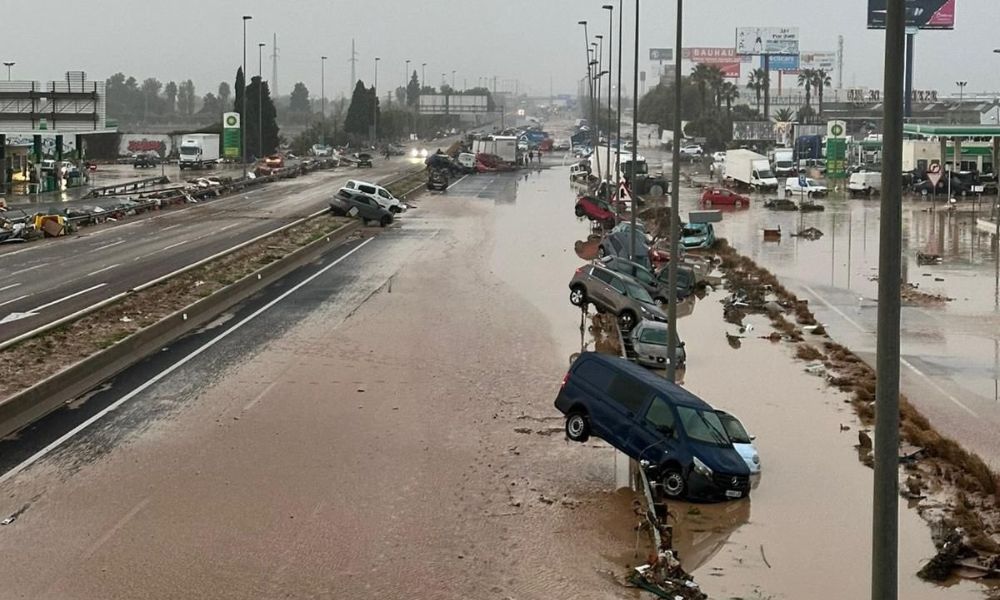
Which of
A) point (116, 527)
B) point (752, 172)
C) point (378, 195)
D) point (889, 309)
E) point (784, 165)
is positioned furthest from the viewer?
point (784, 165)

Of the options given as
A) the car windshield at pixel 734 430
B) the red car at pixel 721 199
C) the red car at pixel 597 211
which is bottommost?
the car windshield at pixel 734 430

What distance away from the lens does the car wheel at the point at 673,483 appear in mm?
17812

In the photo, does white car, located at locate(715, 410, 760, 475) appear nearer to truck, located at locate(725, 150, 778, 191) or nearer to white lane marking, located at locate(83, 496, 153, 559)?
white lane marking, located at locate(83, 496, 153, 559)

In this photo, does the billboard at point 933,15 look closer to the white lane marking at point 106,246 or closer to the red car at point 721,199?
the red car at point 721,199

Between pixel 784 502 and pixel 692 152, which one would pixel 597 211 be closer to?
pixel 784 502

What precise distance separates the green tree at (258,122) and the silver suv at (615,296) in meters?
88.6

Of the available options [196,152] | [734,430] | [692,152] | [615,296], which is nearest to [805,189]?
[196,152]

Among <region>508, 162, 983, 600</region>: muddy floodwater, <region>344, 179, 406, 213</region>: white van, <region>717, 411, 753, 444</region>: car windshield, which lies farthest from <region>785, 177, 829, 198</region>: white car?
<region>717, 411, 753, 444</region>: car windshield

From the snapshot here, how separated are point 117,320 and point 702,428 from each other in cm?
1618

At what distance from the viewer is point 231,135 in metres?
107

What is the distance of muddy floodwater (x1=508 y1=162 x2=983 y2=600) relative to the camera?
49.8ft

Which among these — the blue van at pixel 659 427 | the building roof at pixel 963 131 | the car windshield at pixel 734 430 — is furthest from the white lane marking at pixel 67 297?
the building roof at pixel 963 131

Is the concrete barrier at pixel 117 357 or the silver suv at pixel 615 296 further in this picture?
the silver suv at pixel 615 296

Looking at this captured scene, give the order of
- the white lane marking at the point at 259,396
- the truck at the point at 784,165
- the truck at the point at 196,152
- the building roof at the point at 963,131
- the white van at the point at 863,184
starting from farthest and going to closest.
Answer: the truck at the point at 196,152, the truck at the point at 784,165, the white van at the point at 863,184, the building roof at the point at 963,131, the white lane marking at the point at 259,396
